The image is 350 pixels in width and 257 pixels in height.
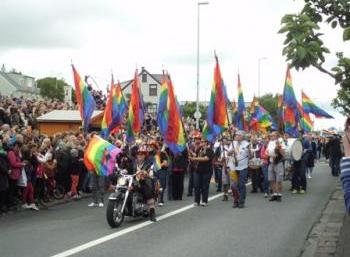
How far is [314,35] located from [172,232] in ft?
22.9

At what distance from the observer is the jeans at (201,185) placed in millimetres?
15656

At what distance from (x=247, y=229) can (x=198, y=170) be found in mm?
4455

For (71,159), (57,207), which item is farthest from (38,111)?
(57,207)

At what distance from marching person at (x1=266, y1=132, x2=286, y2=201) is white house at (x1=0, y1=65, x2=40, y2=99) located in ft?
325

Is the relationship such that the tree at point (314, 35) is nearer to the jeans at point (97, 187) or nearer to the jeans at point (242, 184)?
the jeans at point (242, 184)

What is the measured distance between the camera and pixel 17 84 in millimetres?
124188

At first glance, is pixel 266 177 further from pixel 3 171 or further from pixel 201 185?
pixel 3 171

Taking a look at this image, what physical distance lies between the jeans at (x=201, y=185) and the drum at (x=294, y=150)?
10.9 ft

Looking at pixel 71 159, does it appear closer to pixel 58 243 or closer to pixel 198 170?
pixel 198 170

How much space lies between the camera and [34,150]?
15.0 meters

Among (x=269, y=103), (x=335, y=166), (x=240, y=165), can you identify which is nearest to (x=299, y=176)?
(x=240, y=165)

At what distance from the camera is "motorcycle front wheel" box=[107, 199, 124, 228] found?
1145 centimetres

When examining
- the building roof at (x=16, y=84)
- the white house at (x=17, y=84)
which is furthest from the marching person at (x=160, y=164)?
the building roof at (x=16, y=84)

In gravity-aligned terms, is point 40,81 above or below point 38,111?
above
